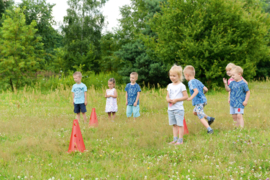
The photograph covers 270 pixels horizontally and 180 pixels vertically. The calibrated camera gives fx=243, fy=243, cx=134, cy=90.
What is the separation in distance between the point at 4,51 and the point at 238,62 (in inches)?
689

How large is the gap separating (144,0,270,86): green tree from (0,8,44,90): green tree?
11059 millimetres

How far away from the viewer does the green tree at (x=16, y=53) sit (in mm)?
19062

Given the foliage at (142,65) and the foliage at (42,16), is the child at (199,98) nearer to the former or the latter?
the foliage at (142,65)

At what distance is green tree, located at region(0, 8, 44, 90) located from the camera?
19.1 m

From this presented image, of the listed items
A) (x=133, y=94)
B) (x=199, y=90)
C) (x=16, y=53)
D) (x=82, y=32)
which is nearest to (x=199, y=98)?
(x=199, y=90)

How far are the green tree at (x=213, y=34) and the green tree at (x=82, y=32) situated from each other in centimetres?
1344

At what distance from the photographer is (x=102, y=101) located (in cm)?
1416

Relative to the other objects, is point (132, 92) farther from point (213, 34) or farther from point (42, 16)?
point (42, 16)

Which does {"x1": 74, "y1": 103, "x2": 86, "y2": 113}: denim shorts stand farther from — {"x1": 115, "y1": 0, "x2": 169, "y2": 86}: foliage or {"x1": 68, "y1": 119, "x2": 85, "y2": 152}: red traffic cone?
{"x1": 115, "y1": 0, "x2": 169, "y2": 86}: foliage

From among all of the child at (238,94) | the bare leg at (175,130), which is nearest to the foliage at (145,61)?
the child at (238,94)

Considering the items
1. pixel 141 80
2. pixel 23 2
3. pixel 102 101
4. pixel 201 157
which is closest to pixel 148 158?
pixel 201 157

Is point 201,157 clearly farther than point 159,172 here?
Yes

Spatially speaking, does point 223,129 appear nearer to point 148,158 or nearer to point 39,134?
point 148,158

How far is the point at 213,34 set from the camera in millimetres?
16422
